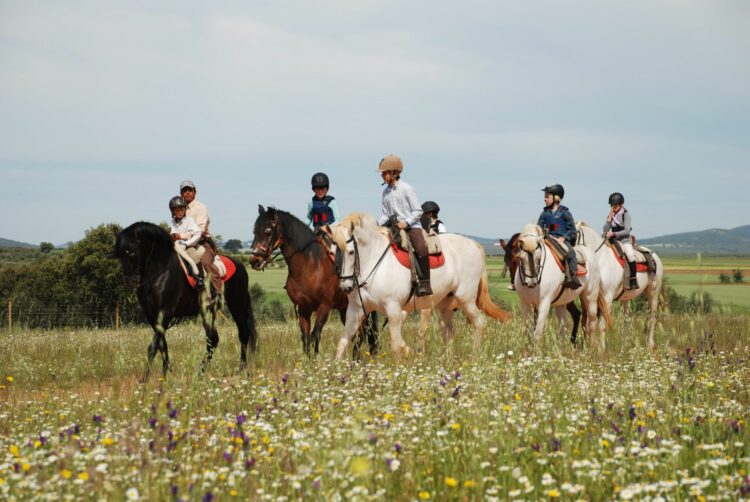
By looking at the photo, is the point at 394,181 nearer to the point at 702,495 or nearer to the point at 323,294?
the point at 323,294

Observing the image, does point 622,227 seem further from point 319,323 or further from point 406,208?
point 319,323

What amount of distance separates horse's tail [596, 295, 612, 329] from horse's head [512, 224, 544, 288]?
284 cm

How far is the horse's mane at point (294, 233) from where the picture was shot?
1066 centimetres

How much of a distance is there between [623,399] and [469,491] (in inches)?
106

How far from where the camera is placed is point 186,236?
422 inches

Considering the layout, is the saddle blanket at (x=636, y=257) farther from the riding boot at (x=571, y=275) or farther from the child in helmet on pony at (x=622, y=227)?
the riding boot at (x=571, y=275)

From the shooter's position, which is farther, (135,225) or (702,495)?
(135,225)

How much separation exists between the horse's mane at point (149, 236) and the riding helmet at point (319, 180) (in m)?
2.80

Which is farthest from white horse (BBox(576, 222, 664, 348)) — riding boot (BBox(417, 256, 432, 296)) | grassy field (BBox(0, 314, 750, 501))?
grassy field (BBox(0, 314, 750, 501))

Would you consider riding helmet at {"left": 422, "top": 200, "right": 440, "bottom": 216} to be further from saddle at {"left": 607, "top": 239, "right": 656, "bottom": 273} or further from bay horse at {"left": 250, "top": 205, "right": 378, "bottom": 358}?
bay horse at {"left": 250, "top": 205, "right": 378, "bottom": 358}

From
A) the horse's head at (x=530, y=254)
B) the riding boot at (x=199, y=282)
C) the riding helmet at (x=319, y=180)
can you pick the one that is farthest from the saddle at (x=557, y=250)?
the riding boot at (x=199, y=282)

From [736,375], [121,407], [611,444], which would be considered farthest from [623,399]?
[121,407]

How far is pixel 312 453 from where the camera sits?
438 cm

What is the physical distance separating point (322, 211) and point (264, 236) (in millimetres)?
1599
